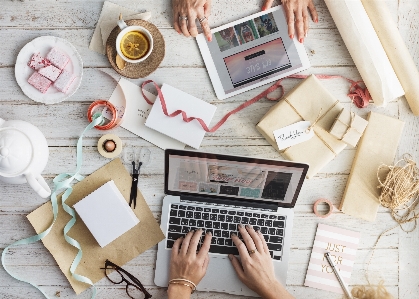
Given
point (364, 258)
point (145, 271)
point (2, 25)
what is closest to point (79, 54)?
point (2, 25)

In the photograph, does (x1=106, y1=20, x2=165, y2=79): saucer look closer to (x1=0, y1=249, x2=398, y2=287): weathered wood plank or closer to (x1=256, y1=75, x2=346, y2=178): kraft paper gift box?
(x1=256, y1=75, x2=346, y2=178): kraft paper gift box

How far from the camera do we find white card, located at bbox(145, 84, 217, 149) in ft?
3.56

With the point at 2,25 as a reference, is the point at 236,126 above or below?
below

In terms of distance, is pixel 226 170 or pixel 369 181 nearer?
pixel 226 170

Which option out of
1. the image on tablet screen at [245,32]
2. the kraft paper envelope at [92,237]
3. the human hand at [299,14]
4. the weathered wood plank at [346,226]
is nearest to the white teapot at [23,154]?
the kraft paper envelope at [92,237]

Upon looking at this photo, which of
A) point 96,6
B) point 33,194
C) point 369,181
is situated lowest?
point 33,194

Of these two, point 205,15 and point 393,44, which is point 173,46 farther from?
point 393,44

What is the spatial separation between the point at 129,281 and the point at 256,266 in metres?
0.35

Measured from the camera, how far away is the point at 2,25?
1.10m

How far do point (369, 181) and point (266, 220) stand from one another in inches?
11.9

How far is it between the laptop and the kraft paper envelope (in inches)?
2.0

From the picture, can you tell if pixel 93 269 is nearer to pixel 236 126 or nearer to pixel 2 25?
pixel 236 126

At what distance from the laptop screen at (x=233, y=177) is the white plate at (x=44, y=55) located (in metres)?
0.35

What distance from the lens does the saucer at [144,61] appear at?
1.09 m
